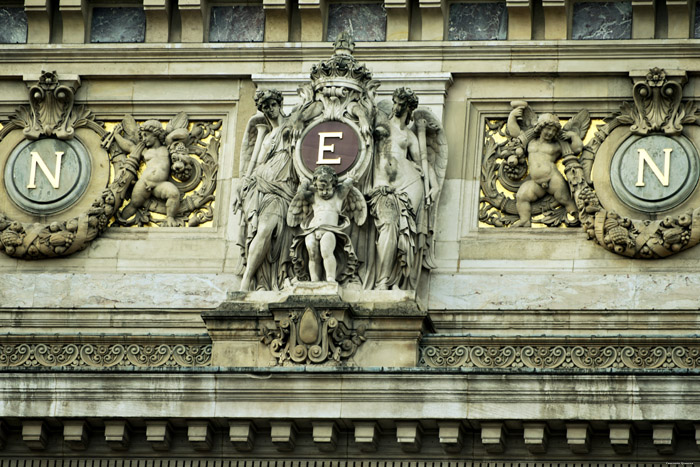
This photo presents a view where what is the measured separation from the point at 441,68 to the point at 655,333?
384cm

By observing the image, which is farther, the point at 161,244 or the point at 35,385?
the point at 161,244

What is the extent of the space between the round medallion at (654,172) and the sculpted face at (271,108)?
3551 millimetres

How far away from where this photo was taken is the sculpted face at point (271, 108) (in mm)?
30062

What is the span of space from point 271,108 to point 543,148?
288cm

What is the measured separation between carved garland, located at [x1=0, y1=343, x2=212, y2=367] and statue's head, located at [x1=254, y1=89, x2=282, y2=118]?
8.77 ft

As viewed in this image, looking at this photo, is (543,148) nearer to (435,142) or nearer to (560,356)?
(435,142)

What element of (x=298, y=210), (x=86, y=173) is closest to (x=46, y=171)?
(x=86, y=173)

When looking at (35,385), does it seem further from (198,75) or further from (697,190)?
(697,190)

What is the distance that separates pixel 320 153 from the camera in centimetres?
2988

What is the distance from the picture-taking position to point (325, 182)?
96.2ft

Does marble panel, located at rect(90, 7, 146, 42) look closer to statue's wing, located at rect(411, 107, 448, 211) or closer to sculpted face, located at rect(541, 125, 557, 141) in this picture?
statue's wing, located at rect(411, 107, 448, 211)

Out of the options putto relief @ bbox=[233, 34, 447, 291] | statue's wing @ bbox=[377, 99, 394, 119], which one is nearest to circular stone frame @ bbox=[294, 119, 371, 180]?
putto relief @ bbox=[233, 34, 447, 291]

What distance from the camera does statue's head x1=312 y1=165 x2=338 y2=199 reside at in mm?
29328

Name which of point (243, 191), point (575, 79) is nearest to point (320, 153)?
point (243, 191)
